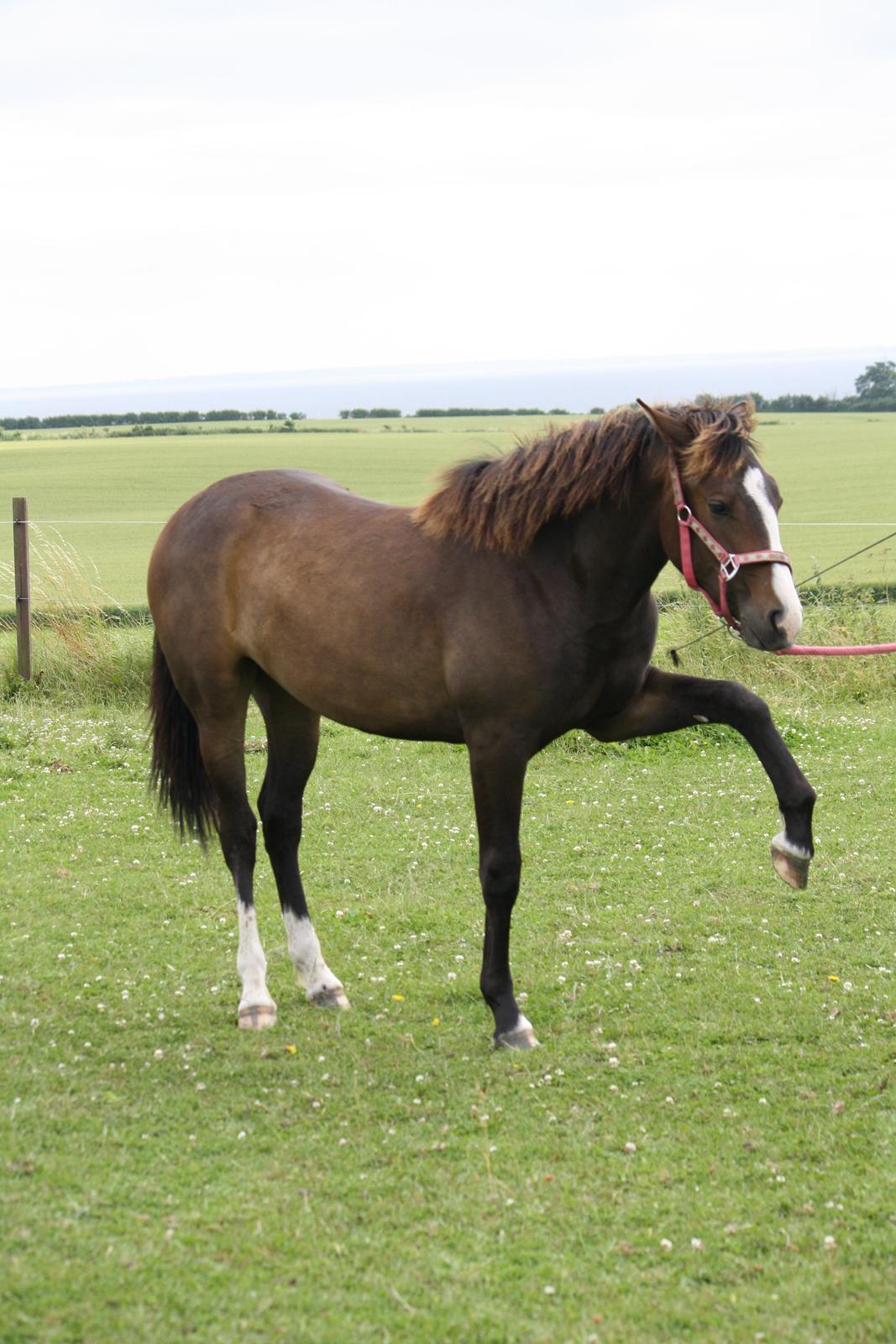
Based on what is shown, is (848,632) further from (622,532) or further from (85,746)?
(622,532)

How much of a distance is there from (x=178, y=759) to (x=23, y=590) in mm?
7001

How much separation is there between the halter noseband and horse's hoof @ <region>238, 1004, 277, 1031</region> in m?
2.41

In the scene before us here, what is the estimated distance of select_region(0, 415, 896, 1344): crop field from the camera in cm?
337

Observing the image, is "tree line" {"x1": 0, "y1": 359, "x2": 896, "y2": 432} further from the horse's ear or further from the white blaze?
the white blaze

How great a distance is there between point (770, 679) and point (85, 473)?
3095cm

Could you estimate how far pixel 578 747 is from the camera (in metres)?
10.1

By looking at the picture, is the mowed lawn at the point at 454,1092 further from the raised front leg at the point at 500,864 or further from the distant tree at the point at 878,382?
the distant tree at the point at 878,382

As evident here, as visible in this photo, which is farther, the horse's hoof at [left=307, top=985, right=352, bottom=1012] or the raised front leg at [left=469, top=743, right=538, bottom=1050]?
the horse's hoof at [left=307, top=985, right=352, bottom=1012]

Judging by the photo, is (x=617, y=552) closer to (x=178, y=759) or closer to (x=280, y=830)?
(x=280, y=830)

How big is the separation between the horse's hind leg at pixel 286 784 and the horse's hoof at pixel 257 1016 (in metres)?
0.38

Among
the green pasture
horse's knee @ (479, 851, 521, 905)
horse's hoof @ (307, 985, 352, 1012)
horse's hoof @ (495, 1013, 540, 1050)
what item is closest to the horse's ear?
horse's knee @ (479, 851, 521, 905)

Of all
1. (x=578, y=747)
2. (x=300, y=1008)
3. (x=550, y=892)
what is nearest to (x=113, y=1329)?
(x=300, y=1008)

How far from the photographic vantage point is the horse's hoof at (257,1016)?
532 cm

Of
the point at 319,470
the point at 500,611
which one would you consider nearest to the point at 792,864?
the point at 500,611
